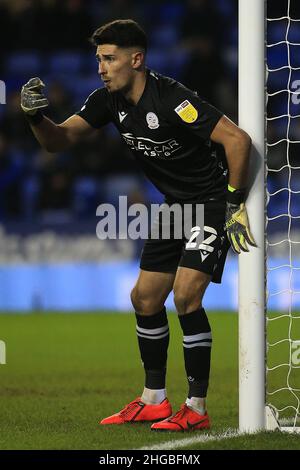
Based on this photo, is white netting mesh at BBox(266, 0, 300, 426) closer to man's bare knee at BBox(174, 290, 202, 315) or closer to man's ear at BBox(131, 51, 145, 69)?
man's bare knee at BBox(174, 290, 202, 315)

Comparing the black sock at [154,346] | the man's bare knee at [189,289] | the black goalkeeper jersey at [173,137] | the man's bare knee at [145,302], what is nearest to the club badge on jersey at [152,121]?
the black goalkeeper jersey at [173,137]

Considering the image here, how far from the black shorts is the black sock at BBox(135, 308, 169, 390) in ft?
0.89

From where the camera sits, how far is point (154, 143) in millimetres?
4961

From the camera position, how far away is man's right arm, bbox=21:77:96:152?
16.3ft

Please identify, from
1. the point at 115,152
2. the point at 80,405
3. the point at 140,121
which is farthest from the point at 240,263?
the point at 115,152

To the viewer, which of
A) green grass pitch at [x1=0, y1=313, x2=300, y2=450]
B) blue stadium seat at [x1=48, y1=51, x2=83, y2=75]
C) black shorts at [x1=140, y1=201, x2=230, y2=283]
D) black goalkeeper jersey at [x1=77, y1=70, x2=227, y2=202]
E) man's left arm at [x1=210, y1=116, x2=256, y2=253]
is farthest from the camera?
blue stadium seat at [x1=48, y1=51, x2=83, y2=75]

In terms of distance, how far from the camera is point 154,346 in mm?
5324

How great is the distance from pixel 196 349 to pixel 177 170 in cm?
85

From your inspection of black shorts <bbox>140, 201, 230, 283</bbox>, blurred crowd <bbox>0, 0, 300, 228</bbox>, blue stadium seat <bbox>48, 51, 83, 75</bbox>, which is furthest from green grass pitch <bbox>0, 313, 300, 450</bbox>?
blue stadium seat <bbox>48, 51, 83, 75</bbox>

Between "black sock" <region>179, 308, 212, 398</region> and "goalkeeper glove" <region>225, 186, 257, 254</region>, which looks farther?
"black sock" <region>179, 308, 212, 398</region>

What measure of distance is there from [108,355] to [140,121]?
3816 mm

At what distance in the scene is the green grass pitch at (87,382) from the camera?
15.0 ft

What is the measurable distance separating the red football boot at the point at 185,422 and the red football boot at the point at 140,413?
0.29m

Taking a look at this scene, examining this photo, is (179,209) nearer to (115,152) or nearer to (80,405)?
(80,405)
